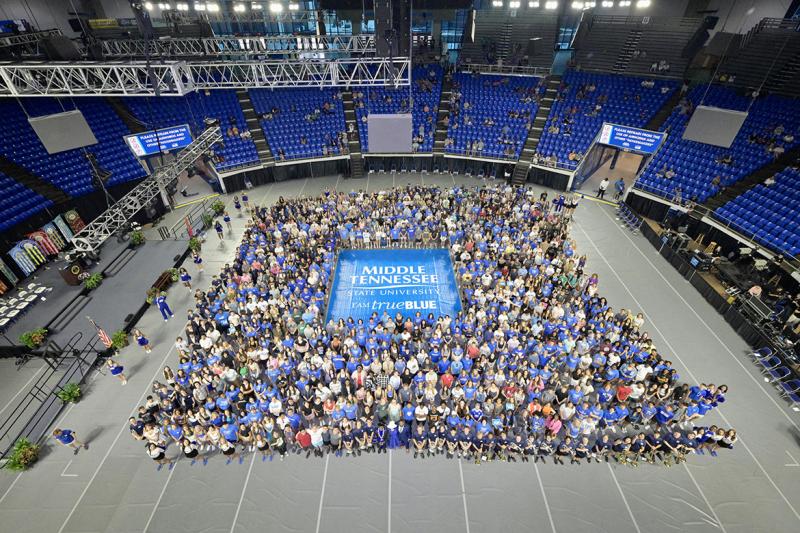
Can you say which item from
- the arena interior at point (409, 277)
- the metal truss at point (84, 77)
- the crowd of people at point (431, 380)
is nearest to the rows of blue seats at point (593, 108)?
the arena interior at point (409, 277)

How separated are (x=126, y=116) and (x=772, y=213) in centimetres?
3963

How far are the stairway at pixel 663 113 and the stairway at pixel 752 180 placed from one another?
6.90 m

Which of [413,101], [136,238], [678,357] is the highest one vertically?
[413,101]

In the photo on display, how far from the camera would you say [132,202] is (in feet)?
69.9

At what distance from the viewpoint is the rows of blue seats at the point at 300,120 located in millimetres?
28734

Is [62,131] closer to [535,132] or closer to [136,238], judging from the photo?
[136,238]

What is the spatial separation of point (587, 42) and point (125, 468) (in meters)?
40.5

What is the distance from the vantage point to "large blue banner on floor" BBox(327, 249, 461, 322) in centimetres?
1634

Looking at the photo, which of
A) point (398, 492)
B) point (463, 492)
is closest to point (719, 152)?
point (463, 492)

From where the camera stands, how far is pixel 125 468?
10766 millimetres

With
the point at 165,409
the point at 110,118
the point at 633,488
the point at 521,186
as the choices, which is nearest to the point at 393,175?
the point at 521,186

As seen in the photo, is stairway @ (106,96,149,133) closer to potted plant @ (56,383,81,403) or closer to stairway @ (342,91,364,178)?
stairway @ (342,91,364,178)

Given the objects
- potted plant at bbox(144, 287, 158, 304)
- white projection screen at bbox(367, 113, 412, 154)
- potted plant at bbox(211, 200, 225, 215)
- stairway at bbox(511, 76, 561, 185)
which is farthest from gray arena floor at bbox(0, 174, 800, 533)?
stairway at bbox(511, 76, 561, 185)

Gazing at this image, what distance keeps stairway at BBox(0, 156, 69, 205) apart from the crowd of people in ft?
40.5
